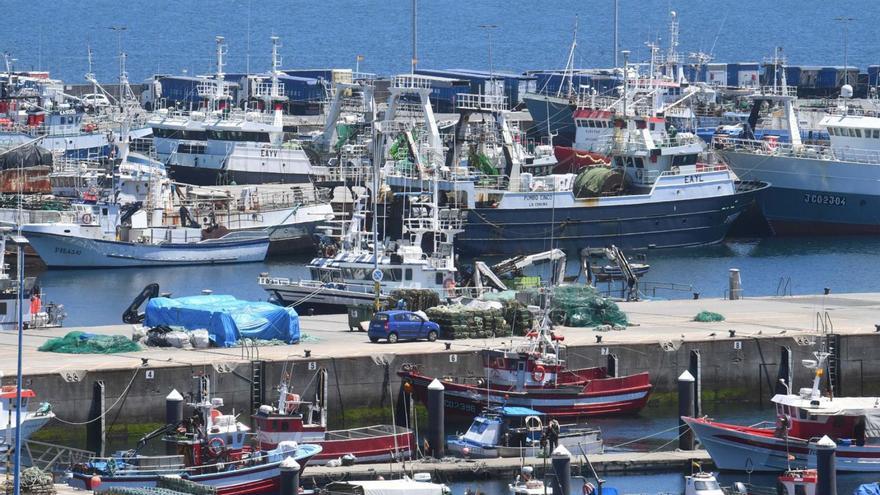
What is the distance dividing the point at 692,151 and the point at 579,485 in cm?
4976

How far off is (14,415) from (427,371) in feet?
39.2

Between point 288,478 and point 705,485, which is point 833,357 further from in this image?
point 288,478

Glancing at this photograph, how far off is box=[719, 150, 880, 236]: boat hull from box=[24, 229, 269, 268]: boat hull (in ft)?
89.5

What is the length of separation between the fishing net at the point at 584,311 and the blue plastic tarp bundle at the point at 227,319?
818 cm

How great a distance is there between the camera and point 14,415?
42.2 meters

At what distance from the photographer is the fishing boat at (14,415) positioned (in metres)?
41.7

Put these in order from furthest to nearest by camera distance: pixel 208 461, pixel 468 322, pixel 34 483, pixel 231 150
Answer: pixel 231 150
pixel 468 322
pixel 208 461
pixel 34 483

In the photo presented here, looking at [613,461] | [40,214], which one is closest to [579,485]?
[613,461]

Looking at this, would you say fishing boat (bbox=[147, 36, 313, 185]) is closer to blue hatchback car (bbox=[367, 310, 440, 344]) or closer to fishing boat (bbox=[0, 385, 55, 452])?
blue hatchback car (bbox=[367, 310, 440, 344])

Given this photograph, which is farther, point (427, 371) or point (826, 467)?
point (427, 371)

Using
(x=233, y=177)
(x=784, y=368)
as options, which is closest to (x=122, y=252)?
(x=233, y=177)

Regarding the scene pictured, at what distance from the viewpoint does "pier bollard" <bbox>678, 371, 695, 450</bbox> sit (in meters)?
46.2

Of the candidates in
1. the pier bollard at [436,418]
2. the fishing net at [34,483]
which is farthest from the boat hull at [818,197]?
the fishing net at [34,483]

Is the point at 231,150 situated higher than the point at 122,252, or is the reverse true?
the point at 231,150
